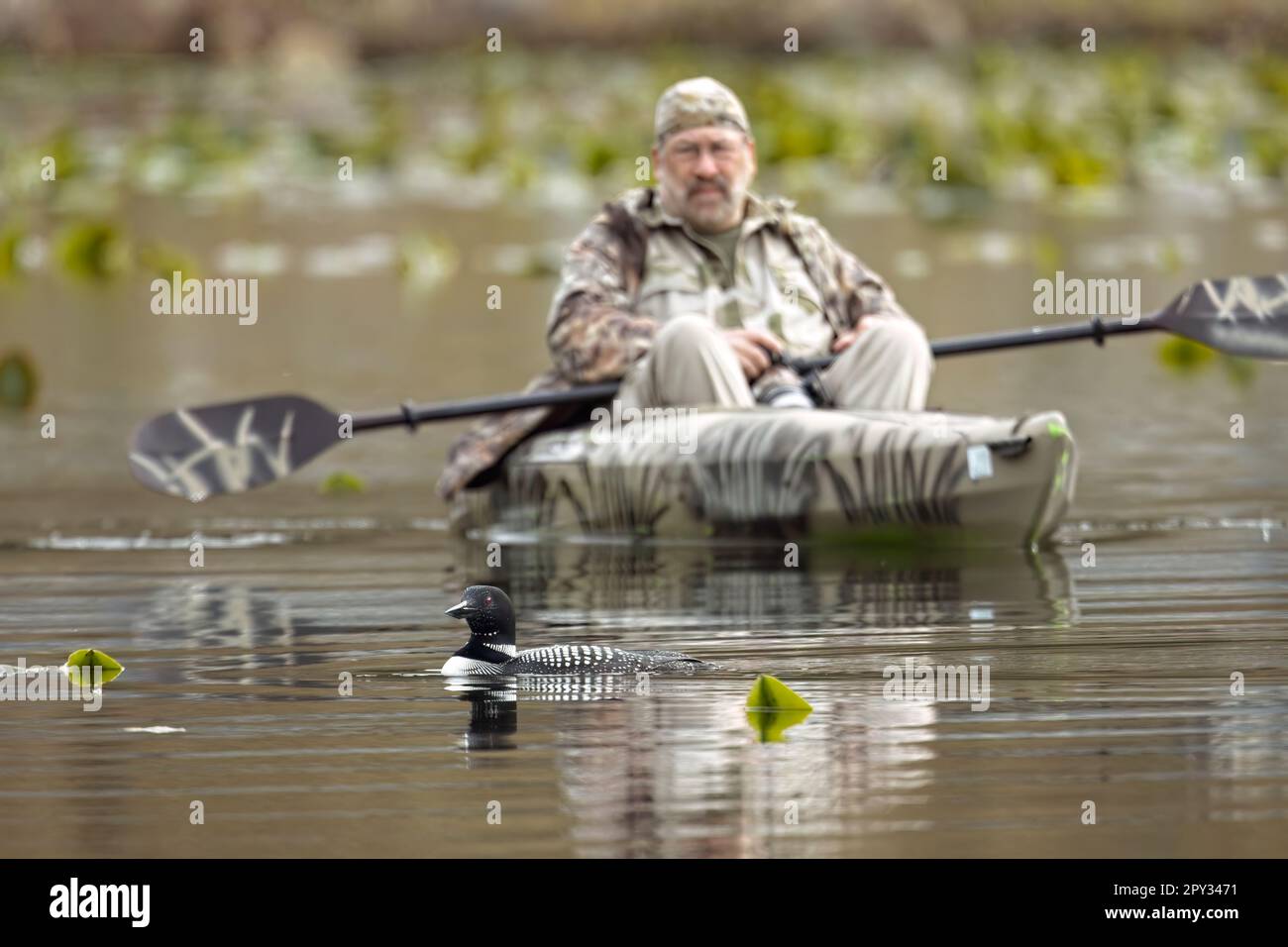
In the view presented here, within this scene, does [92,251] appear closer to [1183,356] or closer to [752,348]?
[1183,356]

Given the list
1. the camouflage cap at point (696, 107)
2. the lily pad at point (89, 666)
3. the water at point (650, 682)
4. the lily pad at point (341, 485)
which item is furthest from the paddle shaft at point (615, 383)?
the lily pad at point (89, 666)

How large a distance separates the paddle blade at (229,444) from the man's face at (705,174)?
4.82 feet

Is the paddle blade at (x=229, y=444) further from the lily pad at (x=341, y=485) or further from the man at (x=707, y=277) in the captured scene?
the lily pad at (x=341, y=485)

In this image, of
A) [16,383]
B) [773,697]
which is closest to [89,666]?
[773,697]

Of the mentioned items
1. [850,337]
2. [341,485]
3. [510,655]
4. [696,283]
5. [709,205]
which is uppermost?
[709,205]

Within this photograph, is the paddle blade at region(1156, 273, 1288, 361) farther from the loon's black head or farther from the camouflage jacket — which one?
the loon's black head

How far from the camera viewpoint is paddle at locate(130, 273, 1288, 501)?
36.6 feet

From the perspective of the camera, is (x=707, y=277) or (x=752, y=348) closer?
(x=752, y=348)

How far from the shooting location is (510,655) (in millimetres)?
7809

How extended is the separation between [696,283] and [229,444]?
1.78 metres

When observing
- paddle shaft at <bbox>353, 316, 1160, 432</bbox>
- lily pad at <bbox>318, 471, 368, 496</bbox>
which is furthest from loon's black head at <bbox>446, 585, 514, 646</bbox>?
lily pad at <bbox>318, 471, 368, 496</bbox>

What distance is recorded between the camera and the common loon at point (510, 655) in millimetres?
7711

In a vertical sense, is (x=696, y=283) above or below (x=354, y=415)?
above
